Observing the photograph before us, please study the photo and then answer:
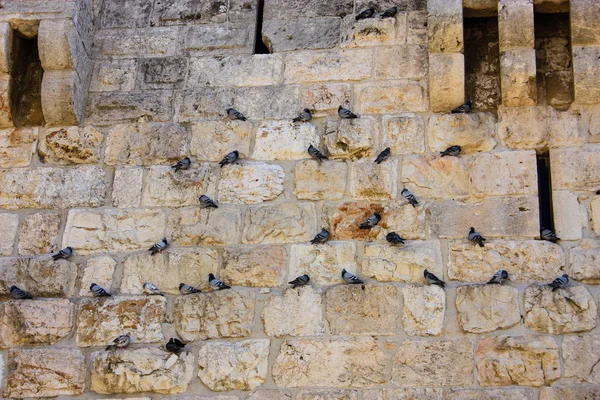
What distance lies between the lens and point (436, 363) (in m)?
5.42

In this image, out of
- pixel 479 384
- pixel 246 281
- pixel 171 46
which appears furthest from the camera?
pixel 171 46

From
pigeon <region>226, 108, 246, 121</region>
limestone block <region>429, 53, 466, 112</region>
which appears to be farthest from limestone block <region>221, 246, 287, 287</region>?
limestone block <region>429, 53, 466, 112</region>

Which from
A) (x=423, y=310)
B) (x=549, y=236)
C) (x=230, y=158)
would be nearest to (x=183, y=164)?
(x=230, y=158)

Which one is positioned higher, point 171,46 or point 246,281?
point 171,46

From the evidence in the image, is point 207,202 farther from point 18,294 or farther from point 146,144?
point 18,294

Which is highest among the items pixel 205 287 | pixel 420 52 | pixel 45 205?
pixel 420 52

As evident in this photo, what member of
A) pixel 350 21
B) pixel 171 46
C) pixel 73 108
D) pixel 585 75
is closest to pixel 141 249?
pixel 73 108

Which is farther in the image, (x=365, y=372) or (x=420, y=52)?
(x=420, y=52)

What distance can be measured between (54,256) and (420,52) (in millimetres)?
2528

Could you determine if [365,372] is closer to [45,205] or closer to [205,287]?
[205,287]

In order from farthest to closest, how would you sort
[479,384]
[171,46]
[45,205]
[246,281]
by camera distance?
[171,46] < [45,205] < [246,281] < [479,384]

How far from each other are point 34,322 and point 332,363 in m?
1.71

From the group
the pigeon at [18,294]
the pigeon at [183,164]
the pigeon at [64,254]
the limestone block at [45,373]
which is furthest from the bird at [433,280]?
the pigeon at [18,294]

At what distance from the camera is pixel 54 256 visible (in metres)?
5.99
